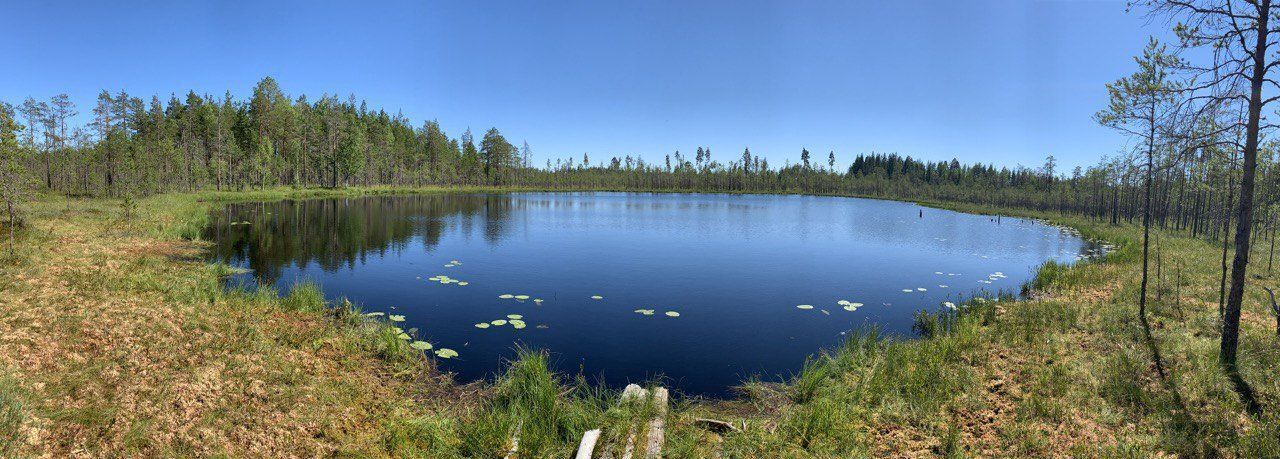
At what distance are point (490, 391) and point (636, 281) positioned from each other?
11624mm

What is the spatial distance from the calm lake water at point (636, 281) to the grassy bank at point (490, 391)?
1.75 metres

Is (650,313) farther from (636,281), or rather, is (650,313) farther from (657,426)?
(657,426)

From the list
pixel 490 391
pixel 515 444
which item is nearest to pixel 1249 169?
pixel 515 444

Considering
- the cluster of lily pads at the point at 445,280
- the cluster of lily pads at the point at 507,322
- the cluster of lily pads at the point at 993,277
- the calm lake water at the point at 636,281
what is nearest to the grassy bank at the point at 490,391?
the calm lake water at the point at 636,281

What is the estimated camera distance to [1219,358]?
9703 mm

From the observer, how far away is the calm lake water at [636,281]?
1284 centimetres

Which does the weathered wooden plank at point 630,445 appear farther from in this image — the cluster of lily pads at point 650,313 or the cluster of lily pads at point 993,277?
the cluster of lily pads at point 993,277

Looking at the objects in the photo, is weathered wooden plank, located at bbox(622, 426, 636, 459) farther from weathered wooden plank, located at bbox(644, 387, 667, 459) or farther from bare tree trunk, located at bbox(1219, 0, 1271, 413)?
bare tree trunk, located at bbox(1219, 0, 1271, 413)

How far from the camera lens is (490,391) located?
10047mm

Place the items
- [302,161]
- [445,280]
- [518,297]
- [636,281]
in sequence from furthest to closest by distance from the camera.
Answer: [302,161], [636,281], [445,280], [518,297]

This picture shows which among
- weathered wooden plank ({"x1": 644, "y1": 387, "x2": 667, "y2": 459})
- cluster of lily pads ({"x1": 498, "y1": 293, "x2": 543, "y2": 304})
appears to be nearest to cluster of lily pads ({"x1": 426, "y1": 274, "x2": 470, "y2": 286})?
cluster of lily pads ({"x1": 498, "y1": 293, "x2": 543, "y2": 304})

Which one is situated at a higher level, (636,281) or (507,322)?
(636,281)

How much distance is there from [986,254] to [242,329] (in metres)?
38.1

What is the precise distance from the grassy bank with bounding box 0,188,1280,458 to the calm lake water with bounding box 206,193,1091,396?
5.73ft
